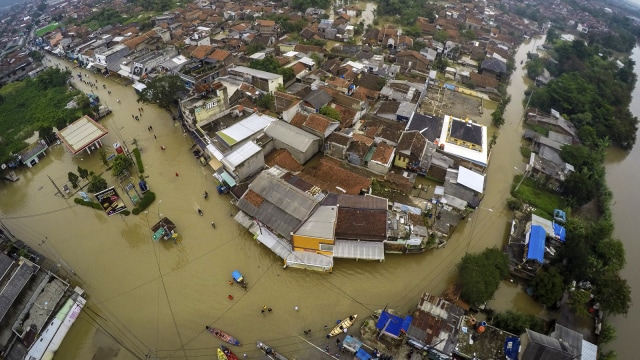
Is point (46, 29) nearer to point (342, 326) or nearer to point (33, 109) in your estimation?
point (33, 109)

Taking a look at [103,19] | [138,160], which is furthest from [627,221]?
[103,19]

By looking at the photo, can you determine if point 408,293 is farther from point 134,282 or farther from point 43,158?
point 43,158

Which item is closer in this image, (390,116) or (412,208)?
(412,208)

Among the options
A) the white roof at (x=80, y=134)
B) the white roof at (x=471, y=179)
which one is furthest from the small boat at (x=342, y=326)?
the white roof at (x=80, y=134)

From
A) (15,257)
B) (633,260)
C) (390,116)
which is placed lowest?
(633,260)

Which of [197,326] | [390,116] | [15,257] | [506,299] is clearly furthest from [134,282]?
[390,116]
